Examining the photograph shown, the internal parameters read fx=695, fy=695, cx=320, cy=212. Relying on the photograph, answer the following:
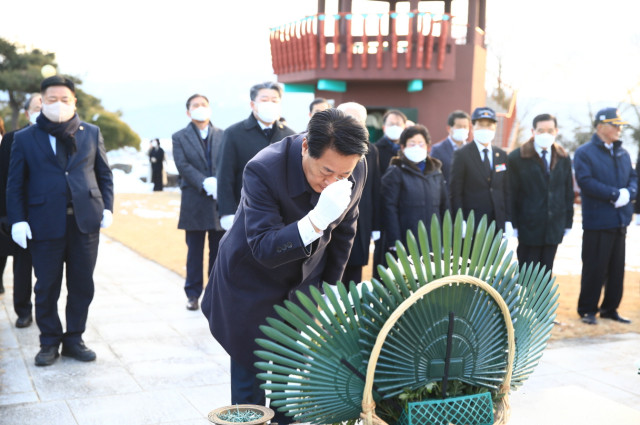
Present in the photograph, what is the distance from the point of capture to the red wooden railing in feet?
56.6

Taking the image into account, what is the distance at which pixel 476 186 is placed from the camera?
5742 millimetres

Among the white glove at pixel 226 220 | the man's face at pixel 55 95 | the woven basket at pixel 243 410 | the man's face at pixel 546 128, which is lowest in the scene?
the woven basket at pixel 243 410

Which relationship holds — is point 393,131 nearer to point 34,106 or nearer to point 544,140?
point 544,140

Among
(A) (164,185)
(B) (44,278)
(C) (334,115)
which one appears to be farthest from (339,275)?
(A) (164,185)

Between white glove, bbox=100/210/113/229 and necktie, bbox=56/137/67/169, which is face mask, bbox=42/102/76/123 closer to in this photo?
necktie, bbox=56/137/67/169

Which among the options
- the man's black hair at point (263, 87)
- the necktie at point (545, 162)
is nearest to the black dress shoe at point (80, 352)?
the man's black hair at point (263, 87)

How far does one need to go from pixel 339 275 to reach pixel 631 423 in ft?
3.67

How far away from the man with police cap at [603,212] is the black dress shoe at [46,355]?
13.9ft

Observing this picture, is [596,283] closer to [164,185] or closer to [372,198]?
[372,198]

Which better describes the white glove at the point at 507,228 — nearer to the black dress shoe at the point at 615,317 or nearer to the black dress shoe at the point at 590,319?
the black dress shoe at the point at 590,319

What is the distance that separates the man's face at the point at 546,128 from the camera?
5949mm

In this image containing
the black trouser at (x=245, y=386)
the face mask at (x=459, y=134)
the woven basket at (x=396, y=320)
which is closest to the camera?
the woven basket at (x=396, y=320)

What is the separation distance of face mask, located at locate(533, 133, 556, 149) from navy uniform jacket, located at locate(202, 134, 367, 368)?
150 inches

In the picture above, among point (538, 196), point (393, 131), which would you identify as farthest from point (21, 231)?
point (538, 196)
